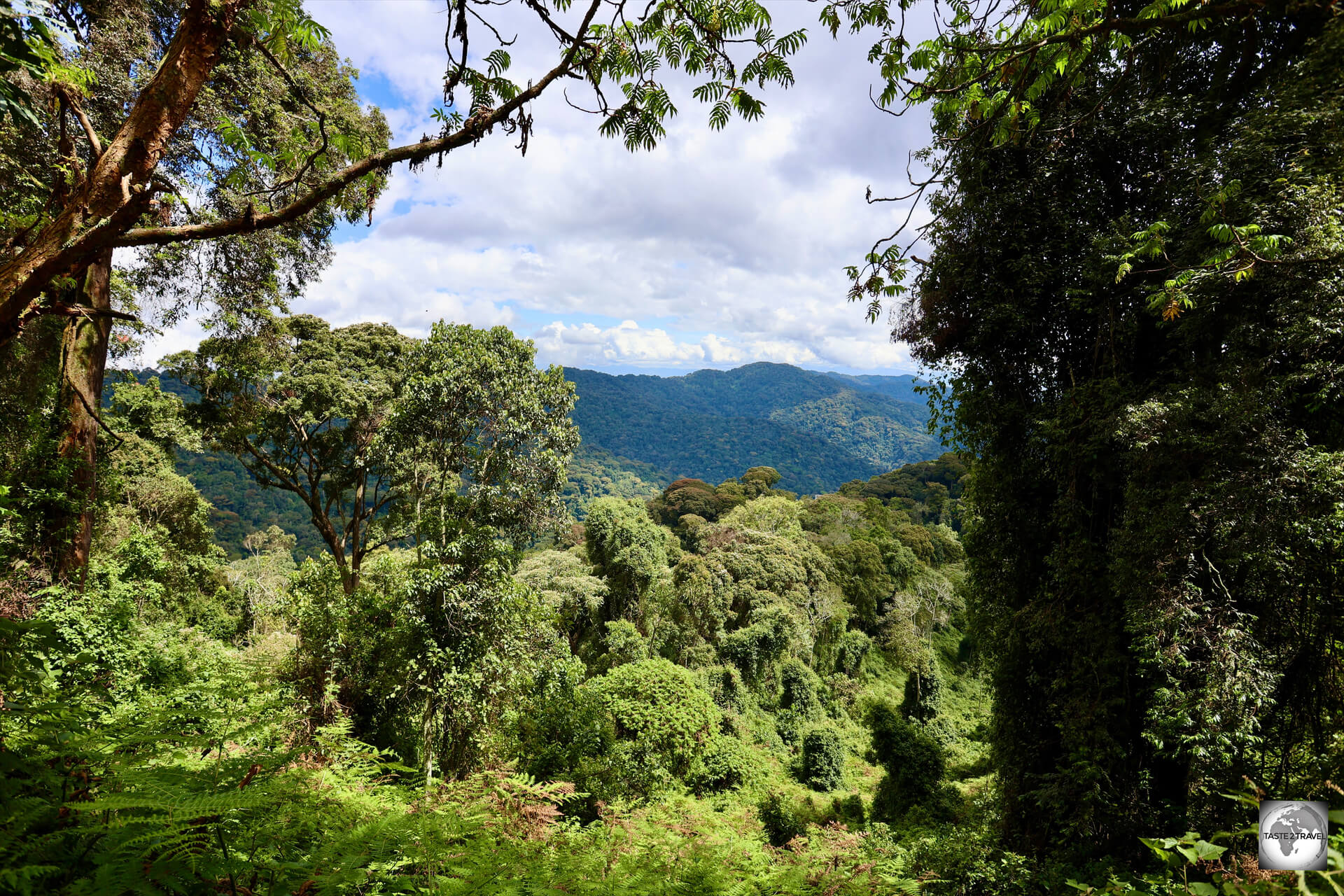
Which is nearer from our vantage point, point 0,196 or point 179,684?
point 0,196

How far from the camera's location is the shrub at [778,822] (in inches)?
408

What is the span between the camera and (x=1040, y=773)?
6.08m

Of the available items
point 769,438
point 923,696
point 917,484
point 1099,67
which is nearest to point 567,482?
point 1099,67

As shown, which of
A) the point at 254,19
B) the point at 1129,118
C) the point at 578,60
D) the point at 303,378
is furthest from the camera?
the point at 303,378

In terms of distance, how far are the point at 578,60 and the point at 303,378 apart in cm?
1082

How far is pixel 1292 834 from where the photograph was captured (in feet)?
4.87

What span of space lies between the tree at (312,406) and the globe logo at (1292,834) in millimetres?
11331

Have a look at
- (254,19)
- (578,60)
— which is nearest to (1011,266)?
(578,60)

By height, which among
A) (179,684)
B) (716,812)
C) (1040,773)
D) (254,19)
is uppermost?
(254,19)

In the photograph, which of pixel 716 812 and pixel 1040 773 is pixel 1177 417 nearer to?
pixel 1040 773

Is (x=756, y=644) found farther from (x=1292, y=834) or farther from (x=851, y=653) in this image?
(x=1292, y=834)

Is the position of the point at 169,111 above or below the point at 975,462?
above

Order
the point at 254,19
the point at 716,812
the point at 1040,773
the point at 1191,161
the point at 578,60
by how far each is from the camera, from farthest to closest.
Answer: the point at 716,812 → the point at 1040,773 → the point at 1191,161 → the point at 578,60 → the point at 254,19

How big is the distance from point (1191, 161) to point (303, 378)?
45.1 ft
